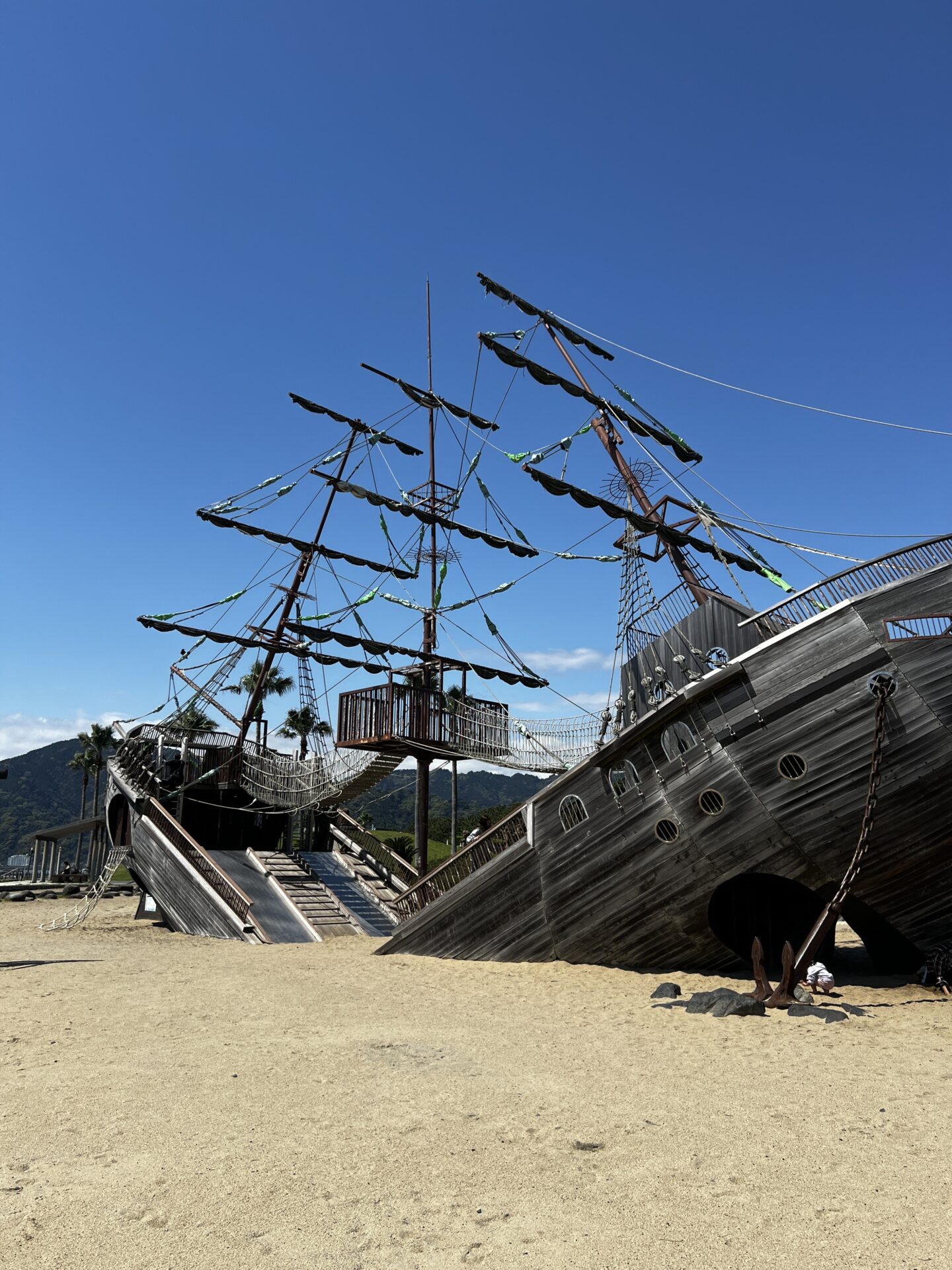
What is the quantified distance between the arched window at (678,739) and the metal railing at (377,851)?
439 inches

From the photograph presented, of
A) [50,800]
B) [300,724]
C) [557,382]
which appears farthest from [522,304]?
[50,800]

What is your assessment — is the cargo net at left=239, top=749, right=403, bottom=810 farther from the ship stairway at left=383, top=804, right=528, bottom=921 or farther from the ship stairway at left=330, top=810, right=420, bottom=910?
the ship stairway at left=383, top=804, right=528, bottom=921

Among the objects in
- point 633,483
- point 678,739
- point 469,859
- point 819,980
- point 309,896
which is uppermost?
point 633,483

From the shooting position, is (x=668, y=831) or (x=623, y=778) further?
(x=623, y=778)

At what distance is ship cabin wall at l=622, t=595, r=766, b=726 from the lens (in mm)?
11680

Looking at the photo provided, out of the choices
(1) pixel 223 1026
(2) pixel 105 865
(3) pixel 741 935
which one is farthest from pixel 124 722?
(3) pixel 741 935

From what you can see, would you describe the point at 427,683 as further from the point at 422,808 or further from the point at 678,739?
the point at 678,739

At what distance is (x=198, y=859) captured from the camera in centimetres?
2019

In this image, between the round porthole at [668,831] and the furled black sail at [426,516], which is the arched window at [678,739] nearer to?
the round porthole at [668,831]

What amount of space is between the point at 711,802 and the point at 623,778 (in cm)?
156

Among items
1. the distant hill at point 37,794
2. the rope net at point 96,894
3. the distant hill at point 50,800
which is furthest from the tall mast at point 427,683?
the distant hill at point 37,794

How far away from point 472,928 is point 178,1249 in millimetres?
10404

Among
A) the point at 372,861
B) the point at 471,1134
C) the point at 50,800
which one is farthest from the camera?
the point at 50,800

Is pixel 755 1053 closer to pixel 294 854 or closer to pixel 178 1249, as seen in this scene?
pixel 178 1249
